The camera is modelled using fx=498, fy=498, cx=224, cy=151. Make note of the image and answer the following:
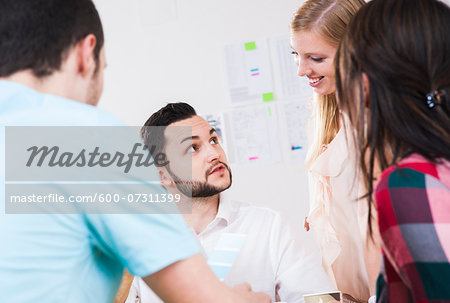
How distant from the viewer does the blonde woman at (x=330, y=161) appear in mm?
1575

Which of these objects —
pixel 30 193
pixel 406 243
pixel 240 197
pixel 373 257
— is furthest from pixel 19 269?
pixel 240 197

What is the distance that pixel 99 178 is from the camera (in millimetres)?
646

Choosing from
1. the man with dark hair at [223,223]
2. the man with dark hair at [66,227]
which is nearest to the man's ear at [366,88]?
the man with dark hair at [66,227]

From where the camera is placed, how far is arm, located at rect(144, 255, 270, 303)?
66 cm

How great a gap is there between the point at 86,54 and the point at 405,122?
50 centimetres

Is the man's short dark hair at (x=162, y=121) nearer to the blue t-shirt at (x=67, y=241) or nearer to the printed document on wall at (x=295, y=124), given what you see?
the printed document on wall at (x=295, y=124)

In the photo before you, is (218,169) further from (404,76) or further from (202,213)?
(404,76)

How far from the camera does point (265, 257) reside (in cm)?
168

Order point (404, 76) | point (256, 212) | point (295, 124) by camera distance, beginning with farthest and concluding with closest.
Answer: point (295, 124) → point (256, 212) → point (404, 76)

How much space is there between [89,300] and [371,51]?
56 centimetres

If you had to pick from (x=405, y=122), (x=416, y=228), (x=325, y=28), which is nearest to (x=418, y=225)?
(x=416, y=228)

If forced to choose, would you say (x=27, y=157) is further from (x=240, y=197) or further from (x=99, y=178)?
(x=240, y=197)

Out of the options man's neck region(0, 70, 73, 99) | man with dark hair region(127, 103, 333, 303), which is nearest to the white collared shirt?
man with dark hair region(127, 103, 333, 303)

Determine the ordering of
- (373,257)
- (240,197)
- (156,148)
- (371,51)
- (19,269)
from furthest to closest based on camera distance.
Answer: (240,197)
(156,148)
(373,257)
(371,51)
(19,269)
